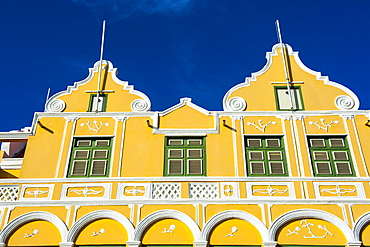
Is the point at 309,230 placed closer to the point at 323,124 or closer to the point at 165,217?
the point at 323,124

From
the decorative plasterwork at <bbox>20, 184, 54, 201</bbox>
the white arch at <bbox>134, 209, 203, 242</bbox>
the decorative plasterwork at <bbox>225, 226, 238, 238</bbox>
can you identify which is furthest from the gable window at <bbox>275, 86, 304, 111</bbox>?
the decorative plasterwork at <bbox>20, 184, 54, 201</bbox>

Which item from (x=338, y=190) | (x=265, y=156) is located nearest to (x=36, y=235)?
(x=265, y=156)

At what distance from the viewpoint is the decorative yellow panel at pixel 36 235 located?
47.5ft

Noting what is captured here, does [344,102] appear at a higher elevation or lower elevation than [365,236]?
higher

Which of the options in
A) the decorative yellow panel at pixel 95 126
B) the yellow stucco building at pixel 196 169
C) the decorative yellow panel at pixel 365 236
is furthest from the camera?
the decorative yellow panel at pixel 95 126

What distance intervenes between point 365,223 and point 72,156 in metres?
10.3

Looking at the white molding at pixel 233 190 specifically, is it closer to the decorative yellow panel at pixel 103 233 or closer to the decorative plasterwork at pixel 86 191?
the decorative yellow panel at pixel 103 233

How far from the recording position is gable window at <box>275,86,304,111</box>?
17.6 metres

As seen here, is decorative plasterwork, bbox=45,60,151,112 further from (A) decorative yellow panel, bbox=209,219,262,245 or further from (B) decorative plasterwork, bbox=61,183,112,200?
(A) decorative yellow panel, bbox=209,219,262,245

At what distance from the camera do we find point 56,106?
17.9 metres

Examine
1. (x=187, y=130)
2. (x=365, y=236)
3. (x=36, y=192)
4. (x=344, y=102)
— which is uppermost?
(x=344, y=102)

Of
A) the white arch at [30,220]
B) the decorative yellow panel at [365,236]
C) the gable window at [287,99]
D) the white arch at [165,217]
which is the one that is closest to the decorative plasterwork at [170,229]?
the white arch at [165,217]

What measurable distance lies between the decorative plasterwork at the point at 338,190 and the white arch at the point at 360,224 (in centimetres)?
75

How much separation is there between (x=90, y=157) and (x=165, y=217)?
375 centimetres
